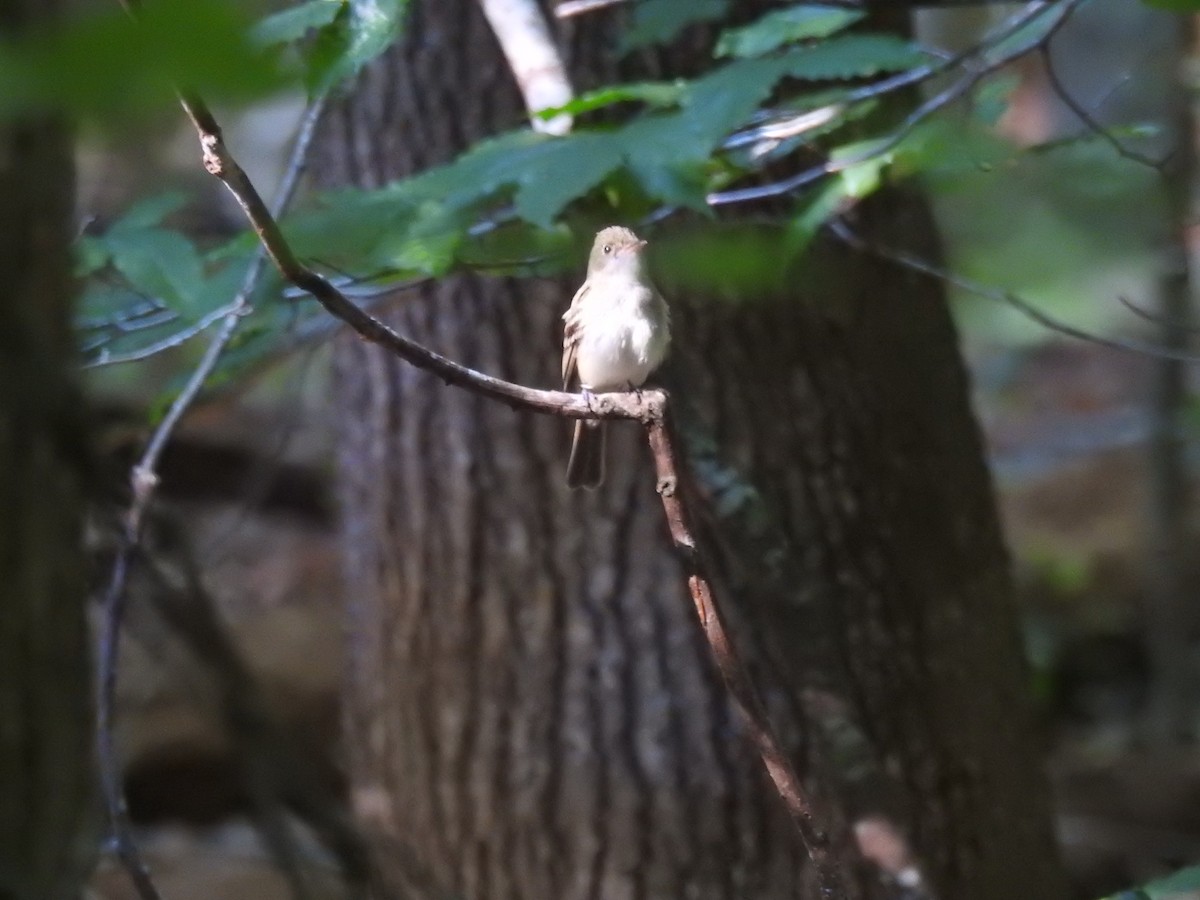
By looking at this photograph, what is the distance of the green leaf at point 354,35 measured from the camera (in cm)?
180

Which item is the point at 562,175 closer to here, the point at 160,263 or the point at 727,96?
the point at 727,96

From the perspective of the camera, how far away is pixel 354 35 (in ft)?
6.08

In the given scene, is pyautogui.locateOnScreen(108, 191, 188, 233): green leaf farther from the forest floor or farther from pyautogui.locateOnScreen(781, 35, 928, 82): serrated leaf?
the forest floor

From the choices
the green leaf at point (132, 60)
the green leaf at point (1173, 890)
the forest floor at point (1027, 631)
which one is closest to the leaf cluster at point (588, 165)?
the green leaf at point (132, 60)

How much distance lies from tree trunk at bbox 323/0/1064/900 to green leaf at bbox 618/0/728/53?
0.46 meters

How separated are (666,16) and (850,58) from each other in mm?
449

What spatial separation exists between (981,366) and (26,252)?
10.4m

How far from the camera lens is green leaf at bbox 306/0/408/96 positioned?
1.80 metres

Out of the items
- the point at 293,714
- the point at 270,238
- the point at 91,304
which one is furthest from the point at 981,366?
the point at 270,238

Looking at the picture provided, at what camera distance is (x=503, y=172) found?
2031 millimetres

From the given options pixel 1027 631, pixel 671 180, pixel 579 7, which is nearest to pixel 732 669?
pixel 671 180

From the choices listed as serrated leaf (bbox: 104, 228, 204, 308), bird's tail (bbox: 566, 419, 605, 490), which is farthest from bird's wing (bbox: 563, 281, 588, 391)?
serrated leaf (bbox: 104, 228, 204, 308)

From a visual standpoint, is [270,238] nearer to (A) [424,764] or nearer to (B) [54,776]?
(B) [54,776]

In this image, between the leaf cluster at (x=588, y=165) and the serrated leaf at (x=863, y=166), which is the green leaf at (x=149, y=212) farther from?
the serrated leaf at (x=863, y=166)
